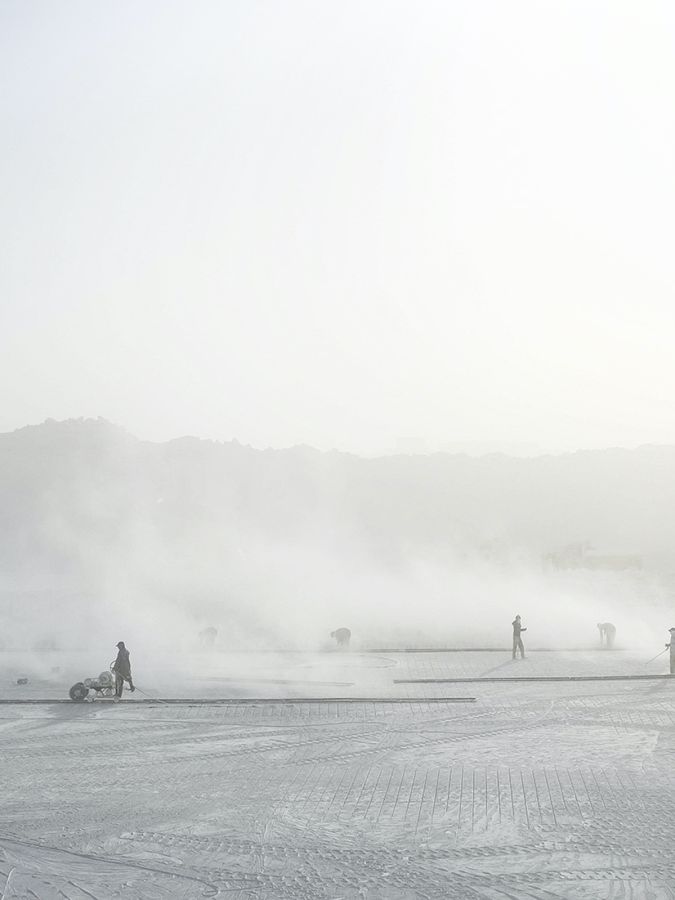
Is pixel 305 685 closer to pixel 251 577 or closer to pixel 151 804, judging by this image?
pixel 151 804

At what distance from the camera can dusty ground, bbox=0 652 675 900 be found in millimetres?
9680

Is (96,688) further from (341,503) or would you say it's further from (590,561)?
(341,503)

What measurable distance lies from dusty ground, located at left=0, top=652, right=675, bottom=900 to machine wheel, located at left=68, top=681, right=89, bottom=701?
0.49 meters

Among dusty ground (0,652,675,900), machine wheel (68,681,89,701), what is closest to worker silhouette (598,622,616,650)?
dusty ground (0,652,675,900)

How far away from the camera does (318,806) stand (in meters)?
12.2

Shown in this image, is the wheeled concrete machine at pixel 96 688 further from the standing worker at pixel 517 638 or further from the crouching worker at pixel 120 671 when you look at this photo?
the standing worker at pixel 517 638

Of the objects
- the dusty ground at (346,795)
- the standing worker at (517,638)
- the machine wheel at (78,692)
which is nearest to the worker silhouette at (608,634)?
the standing worker at (517,638)

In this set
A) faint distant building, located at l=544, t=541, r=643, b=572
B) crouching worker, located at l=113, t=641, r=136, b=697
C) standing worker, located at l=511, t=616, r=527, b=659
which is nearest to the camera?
crouching worker, located at l=113, t=641, r=136, b=697

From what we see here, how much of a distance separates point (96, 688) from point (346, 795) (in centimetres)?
893

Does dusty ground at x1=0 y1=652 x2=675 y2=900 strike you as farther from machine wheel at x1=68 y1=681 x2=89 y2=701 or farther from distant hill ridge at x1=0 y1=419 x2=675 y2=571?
distant hill ridge at x1=0 y1=419 x2=675 y2=571

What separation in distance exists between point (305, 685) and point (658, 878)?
523 inches

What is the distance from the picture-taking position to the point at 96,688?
19.9m

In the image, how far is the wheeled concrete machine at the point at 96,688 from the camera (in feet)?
64.6

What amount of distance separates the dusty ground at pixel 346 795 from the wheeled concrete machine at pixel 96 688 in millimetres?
449
